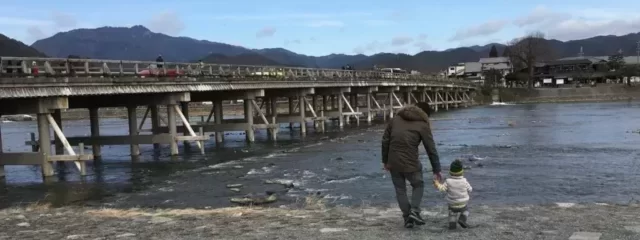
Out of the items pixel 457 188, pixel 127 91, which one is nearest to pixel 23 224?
pixel 457 188

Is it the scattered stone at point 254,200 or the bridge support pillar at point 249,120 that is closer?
the scattered stone at point 254,200

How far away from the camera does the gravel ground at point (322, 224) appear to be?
7898 millimetres

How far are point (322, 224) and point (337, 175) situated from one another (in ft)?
30.3

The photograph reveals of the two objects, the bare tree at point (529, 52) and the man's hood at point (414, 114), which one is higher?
the bare tree at point (529, 52)

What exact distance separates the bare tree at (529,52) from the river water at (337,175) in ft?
303

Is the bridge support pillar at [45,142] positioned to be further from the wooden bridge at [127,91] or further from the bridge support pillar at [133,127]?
the bridge support pillar at [133,127]

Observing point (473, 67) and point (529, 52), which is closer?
point (529, 52)

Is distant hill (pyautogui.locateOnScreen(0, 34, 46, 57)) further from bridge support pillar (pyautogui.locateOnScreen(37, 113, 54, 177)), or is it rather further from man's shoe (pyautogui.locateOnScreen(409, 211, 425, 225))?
man's shoe (pyautogui.locateOnScreen(409, 211, 425, 225))

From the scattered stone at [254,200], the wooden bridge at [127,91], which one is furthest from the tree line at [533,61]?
the scattered stone at [254,200]

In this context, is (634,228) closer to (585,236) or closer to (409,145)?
(585,236)

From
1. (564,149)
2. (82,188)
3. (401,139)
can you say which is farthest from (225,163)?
(401,139)

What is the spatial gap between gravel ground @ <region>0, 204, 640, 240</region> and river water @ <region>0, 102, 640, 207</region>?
2.43 meters

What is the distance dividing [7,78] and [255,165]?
877 centimetres

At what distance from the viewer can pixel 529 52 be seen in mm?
117375
